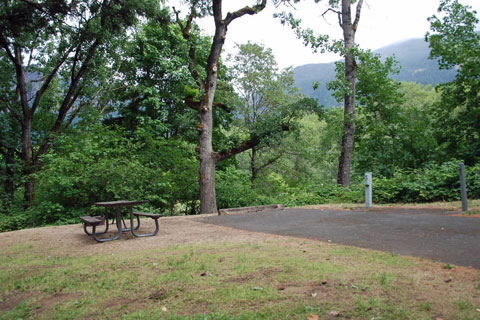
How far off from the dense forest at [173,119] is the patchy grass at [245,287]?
7149mm

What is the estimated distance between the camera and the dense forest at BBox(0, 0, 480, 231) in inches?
459

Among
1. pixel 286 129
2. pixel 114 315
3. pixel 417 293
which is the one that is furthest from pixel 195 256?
pixel 286 129

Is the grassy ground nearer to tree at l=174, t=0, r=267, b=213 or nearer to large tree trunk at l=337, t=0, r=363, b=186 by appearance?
tree at l=174, t=0, r=267, b=213

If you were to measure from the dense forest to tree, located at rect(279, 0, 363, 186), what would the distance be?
6 centimetres

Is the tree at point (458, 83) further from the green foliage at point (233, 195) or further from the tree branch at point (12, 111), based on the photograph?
the tree branch at point (12, 111)

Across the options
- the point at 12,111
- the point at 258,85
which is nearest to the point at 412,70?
the point at 258,85

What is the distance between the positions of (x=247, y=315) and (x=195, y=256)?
221cm

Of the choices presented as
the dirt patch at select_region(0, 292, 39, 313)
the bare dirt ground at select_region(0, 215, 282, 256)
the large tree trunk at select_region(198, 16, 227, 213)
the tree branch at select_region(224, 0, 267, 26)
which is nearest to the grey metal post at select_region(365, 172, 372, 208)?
the bare dirt ground at select_region(0, 215, 282, 256)

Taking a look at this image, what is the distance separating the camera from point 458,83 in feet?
50.6

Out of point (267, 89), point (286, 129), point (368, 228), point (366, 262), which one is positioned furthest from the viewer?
point (267, 89)

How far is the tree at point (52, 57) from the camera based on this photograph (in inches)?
458

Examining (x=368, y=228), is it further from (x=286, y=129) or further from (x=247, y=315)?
(x=286, y=129)

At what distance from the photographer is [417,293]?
3.06m

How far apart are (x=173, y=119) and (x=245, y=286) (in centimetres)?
1759
